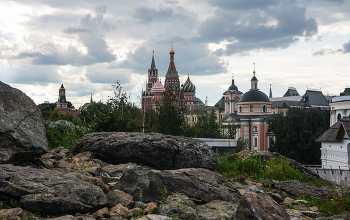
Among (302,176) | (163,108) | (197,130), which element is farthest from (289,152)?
(302,176)

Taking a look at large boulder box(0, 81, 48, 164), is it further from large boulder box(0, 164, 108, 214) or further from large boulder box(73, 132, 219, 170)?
large boulder box(73, 132, 219, 170)

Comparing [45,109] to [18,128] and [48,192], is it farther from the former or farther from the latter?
[48,192]

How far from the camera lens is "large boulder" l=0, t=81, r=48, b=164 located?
237 inches

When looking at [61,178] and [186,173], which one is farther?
[186,173]

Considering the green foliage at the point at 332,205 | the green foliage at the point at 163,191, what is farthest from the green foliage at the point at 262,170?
the green foliage at the point at 163,191

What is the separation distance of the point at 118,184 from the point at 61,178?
88 centimetres

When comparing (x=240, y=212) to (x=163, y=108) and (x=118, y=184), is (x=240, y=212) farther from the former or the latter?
(x=163, y=108)

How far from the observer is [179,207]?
17.0ft

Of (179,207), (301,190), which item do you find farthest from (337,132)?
(179,207)

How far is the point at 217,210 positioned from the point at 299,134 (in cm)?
4459

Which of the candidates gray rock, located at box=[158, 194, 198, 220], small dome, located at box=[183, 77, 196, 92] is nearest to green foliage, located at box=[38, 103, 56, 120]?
gray rock, located at box=[158, 194, 198, 220]

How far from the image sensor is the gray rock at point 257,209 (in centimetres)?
446

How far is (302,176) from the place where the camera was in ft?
33.9

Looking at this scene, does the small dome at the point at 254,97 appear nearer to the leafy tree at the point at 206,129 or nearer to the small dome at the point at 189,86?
the leafy tree at the point at 206,129
